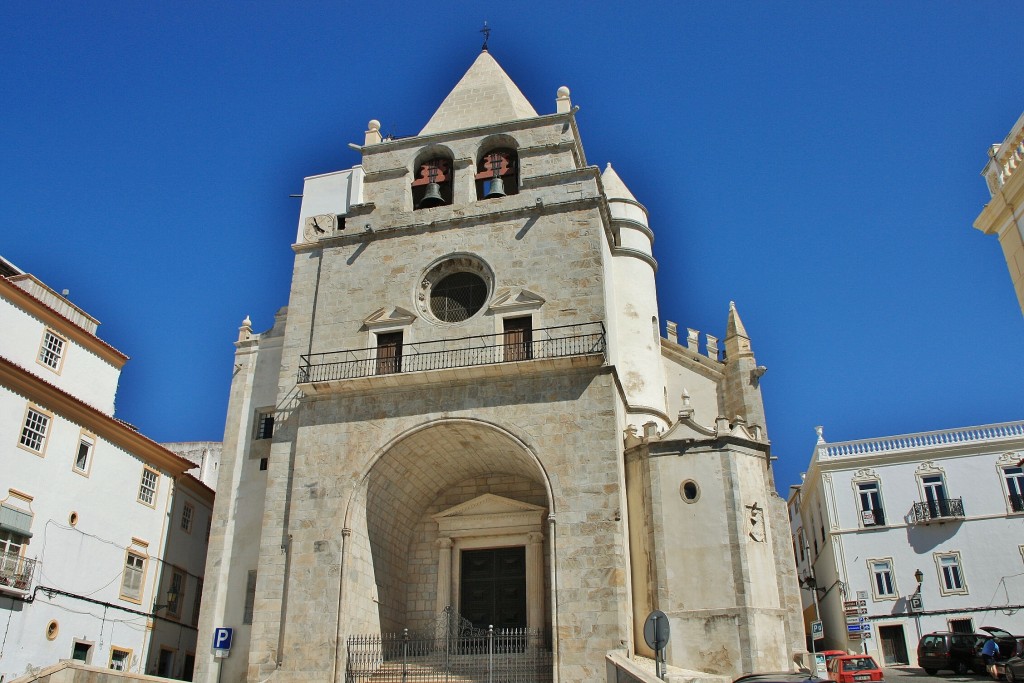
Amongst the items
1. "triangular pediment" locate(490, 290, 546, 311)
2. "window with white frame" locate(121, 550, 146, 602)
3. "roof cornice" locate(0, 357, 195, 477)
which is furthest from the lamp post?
"triangular pediment" locate(490, 290, 546, 311)

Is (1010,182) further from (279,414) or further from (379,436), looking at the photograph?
(279,414)

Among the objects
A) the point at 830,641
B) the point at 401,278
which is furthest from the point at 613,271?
the point at 830,641

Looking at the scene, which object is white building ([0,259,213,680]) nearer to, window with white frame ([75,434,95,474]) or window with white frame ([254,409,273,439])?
window with white frame ([75,434,95,474])

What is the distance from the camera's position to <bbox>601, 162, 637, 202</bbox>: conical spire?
24.6 m

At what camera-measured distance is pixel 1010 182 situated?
11.6m

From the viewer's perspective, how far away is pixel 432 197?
2114cm

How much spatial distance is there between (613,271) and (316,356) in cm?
802

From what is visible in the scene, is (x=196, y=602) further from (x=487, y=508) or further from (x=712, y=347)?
(x=712, y=347)

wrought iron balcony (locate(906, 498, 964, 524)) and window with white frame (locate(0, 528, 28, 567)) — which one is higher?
wrought iron balcony (locate(906, 498, 964, 524))

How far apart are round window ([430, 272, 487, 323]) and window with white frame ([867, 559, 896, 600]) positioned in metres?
17.1

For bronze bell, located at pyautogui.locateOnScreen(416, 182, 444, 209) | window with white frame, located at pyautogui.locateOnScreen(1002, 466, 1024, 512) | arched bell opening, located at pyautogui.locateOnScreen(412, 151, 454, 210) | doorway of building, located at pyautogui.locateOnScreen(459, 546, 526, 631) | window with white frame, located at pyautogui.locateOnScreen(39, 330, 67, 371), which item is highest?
arched bell opening, located at pyautogui.locateOnScreen(412, 151, 454, 210)

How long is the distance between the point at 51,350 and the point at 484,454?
11341 mm

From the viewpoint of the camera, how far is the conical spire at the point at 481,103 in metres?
22.6

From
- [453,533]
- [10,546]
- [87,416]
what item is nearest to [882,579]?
[453,533]
